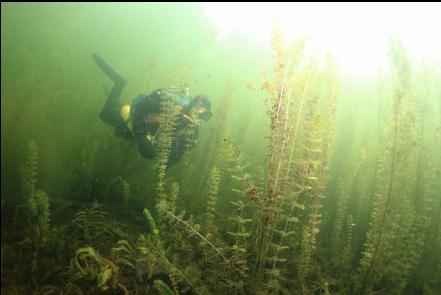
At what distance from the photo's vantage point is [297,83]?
321cm

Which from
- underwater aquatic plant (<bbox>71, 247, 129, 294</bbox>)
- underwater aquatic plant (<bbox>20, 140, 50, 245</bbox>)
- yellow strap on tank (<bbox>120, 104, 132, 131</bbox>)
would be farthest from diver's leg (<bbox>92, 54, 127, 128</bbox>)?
underwater aquatic plant (<bbox>71, 247, 129, 294</bbox>)

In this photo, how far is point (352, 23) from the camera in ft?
45.8

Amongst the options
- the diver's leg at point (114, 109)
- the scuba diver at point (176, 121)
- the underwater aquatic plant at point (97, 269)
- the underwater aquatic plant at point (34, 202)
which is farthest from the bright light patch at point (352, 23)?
the underwater aquatic plant at point (97, 269)

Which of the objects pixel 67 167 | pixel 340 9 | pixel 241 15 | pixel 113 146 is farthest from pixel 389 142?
pixel 241 15

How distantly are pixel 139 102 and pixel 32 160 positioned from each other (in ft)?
8.26

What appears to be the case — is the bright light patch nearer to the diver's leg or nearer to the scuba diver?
the scuba diver

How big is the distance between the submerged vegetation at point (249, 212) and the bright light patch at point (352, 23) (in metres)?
3.56

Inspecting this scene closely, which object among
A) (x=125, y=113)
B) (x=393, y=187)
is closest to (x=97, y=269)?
(x=393, y=187)

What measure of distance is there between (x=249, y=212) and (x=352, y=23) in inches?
475

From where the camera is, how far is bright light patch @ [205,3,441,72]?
1112cm

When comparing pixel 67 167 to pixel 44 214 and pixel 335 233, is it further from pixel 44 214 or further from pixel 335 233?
pixel 335 233

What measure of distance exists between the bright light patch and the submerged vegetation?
11.7ft

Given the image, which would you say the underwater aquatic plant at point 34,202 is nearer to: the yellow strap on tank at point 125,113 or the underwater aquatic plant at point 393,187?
the yellow strap on tank at point 125,113

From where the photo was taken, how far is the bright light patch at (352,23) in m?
11.1
